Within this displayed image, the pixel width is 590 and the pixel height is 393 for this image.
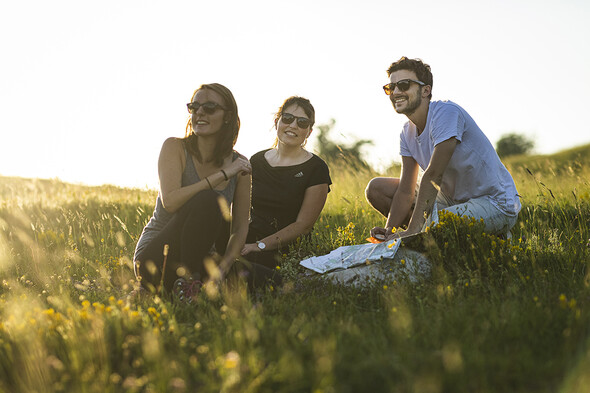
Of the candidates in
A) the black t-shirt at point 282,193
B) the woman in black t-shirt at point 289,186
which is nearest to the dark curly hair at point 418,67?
the woman in black t-shirt at point 289,186

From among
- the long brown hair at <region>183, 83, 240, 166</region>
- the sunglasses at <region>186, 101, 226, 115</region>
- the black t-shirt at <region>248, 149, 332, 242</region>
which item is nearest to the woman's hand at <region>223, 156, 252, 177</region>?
the long brown hair at <region>183, 83, 240, 166</region>

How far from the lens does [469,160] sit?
4422mm

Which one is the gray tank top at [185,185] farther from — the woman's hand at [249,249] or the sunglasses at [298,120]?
the sunglasses at [298,120]

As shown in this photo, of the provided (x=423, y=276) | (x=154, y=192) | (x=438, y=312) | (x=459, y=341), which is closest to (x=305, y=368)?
(x=459, y=341)

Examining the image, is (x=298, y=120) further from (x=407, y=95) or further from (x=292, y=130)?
(x=407, y=95)

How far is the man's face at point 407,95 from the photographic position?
15.1 feet

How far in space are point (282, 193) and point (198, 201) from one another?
1368 millimetres

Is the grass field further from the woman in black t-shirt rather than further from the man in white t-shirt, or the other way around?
the woman in black t-shirt

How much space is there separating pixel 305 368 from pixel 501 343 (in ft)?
3.32

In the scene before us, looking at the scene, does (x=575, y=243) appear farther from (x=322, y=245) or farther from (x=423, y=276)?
(x=322, y=245)

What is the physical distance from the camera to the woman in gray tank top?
3.64 metres

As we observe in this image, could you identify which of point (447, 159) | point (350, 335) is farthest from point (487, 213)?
Result: point (350, 335)

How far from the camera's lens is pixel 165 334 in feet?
8.38

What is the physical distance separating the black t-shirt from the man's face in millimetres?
986
